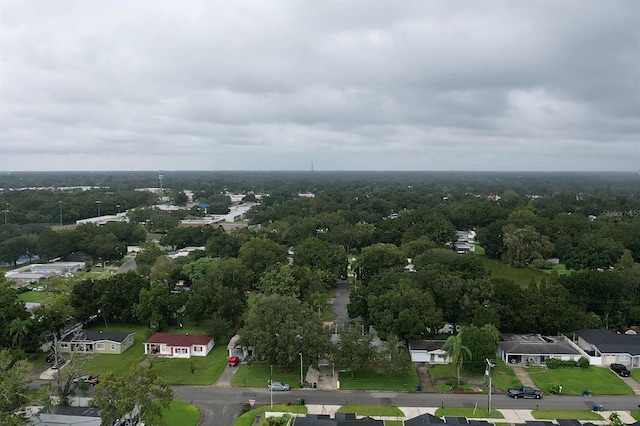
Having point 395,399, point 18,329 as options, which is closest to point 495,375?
point 395,399

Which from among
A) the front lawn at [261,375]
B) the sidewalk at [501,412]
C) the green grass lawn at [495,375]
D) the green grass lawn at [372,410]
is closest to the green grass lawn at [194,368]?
the front lawn at [261,375]

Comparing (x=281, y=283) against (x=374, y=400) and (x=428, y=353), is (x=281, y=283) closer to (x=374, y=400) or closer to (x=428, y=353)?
(x=428, y=353)

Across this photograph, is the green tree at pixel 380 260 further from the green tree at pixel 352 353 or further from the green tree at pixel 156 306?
the green tree at pixel 156 306

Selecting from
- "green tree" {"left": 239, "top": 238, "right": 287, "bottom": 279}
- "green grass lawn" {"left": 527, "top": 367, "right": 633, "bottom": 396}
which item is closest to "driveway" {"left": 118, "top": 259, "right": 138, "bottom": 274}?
"green tree" {"left": 239, "top": 238, "right": 287, "bottom": 279}

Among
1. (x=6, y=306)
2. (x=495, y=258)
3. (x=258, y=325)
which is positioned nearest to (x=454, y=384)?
(x=258, y=325)

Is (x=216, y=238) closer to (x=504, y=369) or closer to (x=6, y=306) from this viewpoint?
(x=6, y=306)
